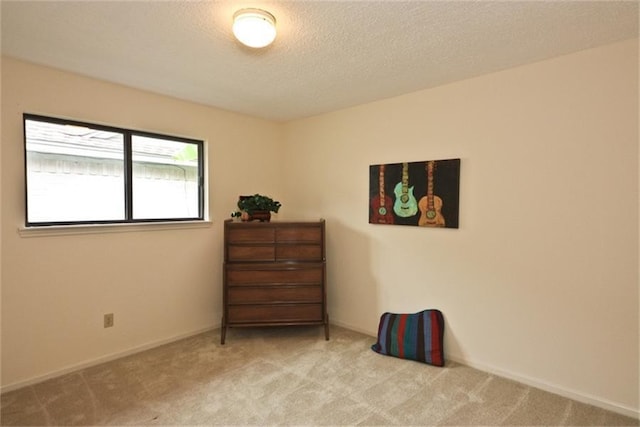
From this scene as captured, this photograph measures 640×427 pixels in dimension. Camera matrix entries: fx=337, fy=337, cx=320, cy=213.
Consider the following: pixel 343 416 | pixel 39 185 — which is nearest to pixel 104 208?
pixel 39 185

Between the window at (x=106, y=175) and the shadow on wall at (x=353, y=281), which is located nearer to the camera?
the window at (x=106, y=175)

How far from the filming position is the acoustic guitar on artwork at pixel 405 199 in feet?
9.66

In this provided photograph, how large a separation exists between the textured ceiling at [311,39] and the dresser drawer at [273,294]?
5.86 ft

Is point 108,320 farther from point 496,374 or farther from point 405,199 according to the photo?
point 496,374

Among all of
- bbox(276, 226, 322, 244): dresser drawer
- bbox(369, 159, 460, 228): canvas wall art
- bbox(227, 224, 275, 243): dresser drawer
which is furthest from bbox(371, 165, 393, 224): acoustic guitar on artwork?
bbox(227, 224, 275, 243): dresser drawer

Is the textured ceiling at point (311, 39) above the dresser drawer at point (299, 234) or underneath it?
above

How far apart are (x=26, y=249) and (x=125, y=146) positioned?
1.06 m

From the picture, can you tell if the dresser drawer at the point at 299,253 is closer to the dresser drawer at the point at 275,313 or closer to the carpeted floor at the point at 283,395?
the dresser drawer at the point at 275,313

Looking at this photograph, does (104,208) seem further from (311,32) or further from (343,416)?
(343,416)

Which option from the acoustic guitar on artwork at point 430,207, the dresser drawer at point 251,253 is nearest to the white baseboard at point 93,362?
the dresser drawer at point 251,253

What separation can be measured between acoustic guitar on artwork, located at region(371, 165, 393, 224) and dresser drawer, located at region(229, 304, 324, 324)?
101 centimetres

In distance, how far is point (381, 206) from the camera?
10.4 ft

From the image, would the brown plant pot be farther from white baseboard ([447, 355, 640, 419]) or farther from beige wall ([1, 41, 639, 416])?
white baseboard ([447, 355, 640, 419])

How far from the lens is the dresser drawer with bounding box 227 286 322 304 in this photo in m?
3.13
